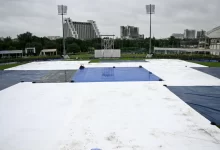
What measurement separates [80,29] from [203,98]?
11631 centimetres

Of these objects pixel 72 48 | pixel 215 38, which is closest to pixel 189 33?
pixel 215 38

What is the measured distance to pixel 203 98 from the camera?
34.9 ft

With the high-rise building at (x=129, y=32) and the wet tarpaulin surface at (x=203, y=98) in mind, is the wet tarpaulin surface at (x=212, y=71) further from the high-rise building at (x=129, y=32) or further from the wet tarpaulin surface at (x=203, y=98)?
the high-rise building at (x=129, y=32)

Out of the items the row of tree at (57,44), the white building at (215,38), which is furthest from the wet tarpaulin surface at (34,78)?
the white building at (215,38)

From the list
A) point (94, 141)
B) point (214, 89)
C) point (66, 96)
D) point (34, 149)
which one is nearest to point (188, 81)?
point (214, 89)

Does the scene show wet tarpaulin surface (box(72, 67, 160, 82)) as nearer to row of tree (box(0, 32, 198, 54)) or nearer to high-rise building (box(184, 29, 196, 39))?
row of tree (box(0, 32, 198, 54))

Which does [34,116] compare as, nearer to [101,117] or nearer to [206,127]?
[101,117]

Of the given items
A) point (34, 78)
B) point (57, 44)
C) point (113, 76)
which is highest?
point (57, 44)

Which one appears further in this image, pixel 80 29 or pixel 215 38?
pixel 80 29

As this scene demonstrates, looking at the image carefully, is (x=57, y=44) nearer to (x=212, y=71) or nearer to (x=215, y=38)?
(x=215, y=38)

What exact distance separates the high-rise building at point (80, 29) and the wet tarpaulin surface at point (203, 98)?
106m

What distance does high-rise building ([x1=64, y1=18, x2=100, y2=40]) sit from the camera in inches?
4587

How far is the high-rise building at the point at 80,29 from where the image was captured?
117 metres

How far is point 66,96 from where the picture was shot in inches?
441
